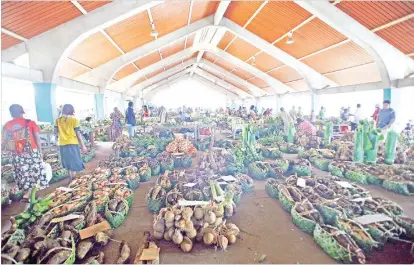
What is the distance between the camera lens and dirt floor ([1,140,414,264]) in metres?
2.32

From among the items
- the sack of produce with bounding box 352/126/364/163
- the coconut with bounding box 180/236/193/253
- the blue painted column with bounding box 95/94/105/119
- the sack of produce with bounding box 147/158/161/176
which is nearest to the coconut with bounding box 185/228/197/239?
the coconut with bounding box 180/236/193/253

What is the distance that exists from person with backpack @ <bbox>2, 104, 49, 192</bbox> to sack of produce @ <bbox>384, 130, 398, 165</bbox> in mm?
6475

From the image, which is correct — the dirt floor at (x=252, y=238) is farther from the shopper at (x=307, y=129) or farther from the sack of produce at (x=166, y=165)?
the shopper at (x=307, y=129)

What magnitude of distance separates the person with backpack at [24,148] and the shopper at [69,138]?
2.12 feet

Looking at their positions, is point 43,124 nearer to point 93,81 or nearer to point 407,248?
point 93,81

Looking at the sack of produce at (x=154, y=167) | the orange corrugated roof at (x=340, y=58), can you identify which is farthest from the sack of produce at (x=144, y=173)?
the orange corrugated roof at (x=340, y=58)

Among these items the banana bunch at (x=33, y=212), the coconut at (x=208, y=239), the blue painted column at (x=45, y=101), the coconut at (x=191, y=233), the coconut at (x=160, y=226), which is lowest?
the coconut at (x=208, y=239)

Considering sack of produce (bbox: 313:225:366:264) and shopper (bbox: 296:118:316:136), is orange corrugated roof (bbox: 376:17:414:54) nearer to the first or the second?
shopper (bbox: 296:118:316:136)

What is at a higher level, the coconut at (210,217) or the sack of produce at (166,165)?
the sack of produce at (166,165)

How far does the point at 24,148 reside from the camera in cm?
329

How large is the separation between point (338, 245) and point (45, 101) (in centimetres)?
803

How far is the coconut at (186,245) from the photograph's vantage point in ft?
7.76

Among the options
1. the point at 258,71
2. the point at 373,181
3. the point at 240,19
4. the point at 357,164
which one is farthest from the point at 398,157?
the point at 258,71

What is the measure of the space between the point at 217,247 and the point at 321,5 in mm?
7871
